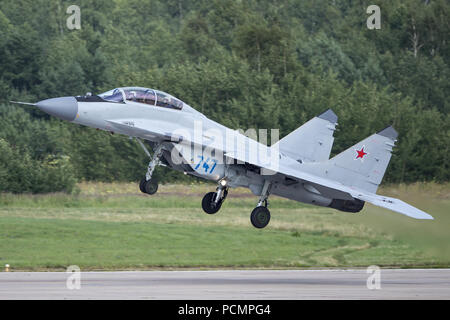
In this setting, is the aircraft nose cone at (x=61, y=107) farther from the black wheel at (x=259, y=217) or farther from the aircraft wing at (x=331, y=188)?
the black wheel at (x=259, y=217)

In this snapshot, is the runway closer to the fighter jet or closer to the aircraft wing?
the fighter jet

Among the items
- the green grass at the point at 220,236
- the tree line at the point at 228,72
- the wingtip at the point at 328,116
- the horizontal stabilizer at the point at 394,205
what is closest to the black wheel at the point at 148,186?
the horizontal stabilizer at the point at 394,205

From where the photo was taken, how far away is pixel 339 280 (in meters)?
27.5

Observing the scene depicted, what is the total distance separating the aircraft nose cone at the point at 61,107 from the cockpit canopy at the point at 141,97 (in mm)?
983

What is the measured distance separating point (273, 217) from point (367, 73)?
35.5m

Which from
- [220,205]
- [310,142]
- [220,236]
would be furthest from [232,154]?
[220,236]

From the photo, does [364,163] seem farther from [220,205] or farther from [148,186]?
[148,186]

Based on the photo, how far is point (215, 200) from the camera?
927 inches

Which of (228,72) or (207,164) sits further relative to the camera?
(228,72)

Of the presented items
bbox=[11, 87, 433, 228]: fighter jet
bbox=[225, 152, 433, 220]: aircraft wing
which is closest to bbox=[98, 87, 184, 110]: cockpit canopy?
bbox=[11, 87, 433, 228]: fighter jet

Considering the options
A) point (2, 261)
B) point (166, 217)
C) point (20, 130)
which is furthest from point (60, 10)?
point (2, 261)

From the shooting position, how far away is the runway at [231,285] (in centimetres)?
2325

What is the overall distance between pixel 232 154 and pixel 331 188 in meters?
3.07

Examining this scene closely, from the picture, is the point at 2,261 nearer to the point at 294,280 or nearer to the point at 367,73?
the point at 294,280
